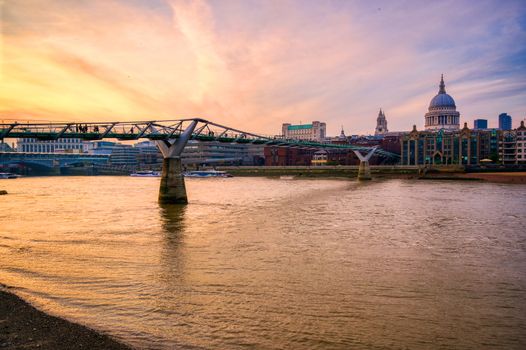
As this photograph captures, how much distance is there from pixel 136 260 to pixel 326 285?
776 centimetres

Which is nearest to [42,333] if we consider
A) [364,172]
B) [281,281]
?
[281,281]

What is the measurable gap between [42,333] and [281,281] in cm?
708

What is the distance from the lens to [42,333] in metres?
8.48

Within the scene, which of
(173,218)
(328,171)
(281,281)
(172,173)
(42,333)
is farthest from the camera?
(328,171)

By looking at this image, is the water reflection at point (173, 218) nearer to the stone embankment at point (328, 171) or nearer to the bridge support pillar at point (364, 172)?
the bridge support pillar at point (364, 172)

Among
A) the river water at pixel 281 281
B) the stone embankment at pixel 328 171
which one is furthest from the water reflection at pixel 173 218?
the stone embankment at pixel 328 171

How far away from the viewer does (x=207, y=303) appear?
1127 cm

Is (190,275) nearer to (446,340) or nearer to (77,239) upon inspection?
(446,340)

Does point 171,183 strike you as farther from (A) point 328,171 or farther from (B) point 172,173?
(A) point 328,171

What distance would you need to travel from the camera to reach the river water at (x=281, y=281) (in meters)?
9.27

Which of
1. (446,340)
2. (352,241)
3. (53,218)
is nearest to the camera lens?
A: (446,340)

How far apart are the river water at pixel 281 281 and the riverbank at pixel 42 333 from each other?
59 cm

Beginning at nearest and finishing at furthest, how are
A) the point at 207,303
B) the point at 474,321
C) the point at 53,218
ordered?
the point at 474,321
the point at 207,303
the point at 53,218

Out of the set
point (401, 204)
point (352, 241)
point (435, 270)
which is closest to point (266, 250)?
point (352, 241)
